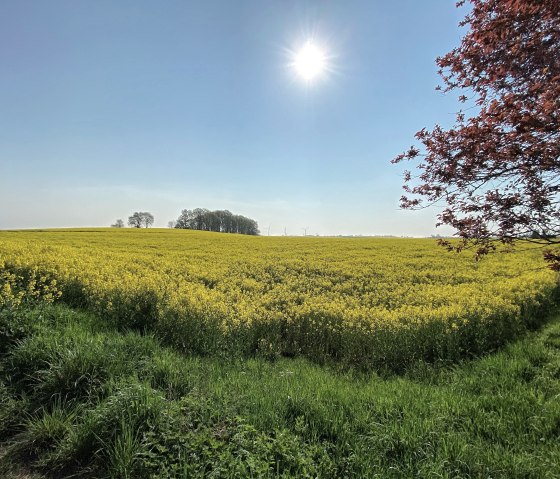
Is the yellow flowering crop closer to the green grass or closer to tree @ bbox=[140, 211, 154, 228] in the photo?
the green grass

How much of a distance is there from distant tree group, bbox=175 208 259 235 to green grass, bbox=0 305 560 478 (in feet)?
337

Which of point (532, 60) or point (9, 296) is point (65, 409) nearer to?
point (9, 296)

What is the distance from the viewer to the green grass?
3010 mm

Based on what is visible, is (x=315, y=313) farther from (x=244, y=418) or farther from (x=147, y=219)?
(x=147, y=219)

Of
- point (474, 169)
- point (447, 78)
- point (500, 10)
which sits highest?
point (500, 10)

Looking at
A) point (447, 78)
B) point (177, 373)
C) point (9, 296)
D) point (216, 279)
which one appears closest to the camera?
point (447, 78)

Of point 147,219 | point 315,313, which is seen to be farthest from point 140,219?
point 315,313

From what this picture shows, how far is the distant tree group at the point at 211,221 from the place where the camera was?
351ft

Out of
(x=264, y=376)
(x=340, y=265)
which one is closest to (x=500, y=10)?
(x=264, y=376)

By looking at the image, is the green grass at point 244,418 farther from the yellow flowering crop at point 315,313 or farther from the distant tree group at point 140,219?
the distant tree group at point 140,219

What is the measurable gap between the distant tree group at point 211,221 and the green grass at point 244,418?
102838 millimetres

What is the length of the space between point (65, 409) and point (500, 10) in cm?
601

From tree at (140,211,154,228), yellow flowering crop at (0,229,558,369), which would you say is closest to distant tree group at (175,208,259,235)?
tree at (140,211,154,228)

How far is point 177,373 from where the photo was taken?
176 inches
